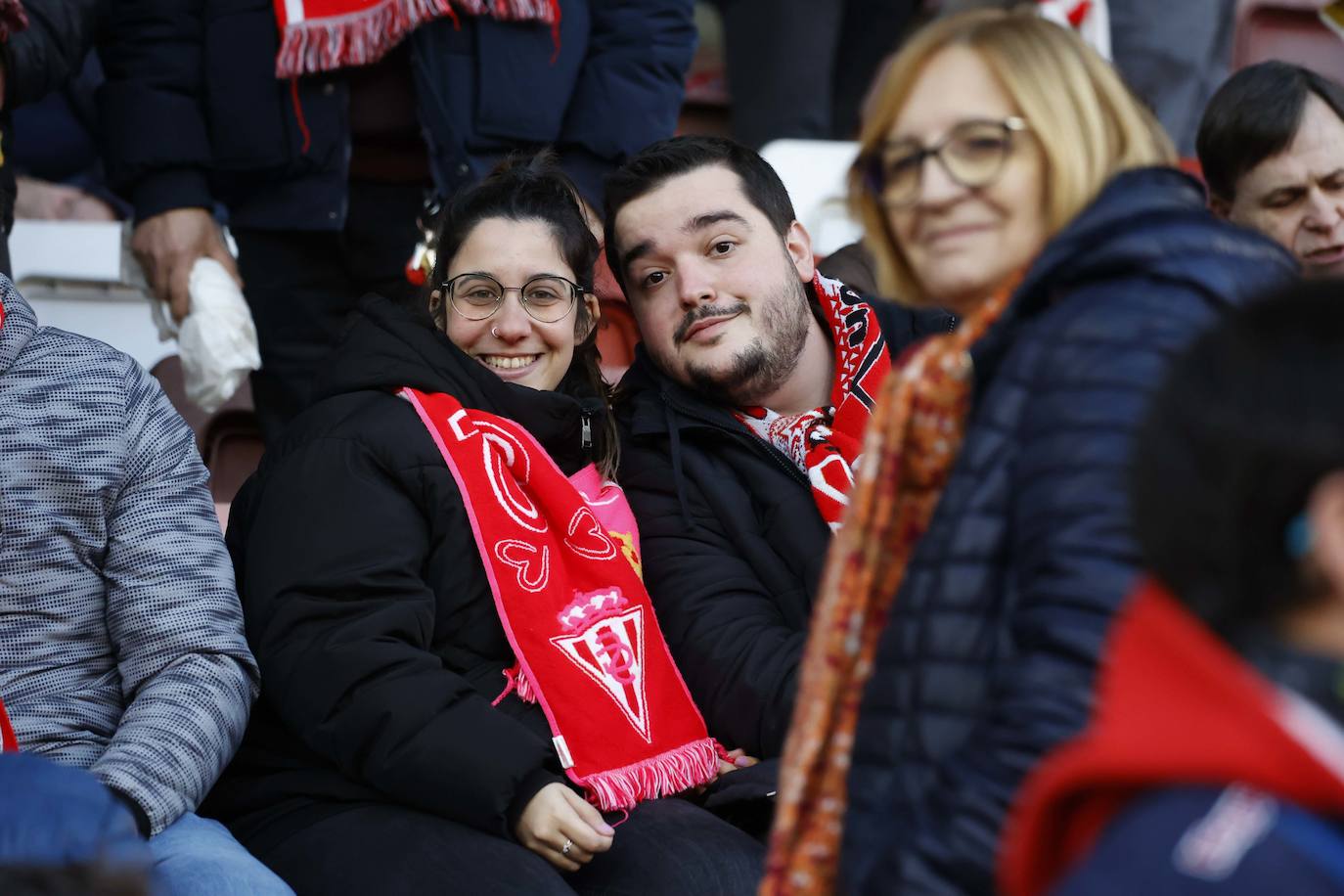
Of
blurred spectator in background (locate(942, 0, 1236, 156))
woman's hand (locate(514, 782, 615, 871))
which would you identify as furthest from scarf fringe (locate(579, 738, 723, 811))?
blurred spectator in background (locate(942, 0, 1236, 156))

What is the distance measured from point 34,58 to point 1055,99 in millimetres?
2048

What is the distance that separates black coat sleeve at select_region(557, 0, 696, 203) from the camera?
3.23 m

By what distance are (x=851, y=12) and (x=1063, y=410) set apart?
3.75 m

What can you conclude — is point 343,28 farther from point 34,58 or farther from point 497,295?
point 497,295

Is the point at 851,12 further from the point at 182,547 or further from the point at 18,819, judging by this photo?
the point at 18,819

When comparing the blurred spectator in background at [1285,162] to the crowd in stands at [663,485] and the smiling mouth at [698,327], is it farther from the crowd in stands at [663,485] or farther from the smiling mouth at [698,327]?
the smiling mouth at [698,327]

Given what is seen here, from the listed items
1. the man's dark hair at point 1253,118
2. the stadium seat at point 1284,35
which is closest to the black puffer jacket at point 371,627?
the man's dark hair at point 1253,118

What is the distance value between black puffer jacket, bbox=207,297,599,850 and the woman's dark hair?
0.97 ft

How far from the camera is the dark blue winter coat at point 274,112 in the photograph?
3086 millimetres

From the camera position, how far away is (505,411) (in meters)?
2.47

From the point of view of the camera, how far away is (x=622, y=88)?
3271mm

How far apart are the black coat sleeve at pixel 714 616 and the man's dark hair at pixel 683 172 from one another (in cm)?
47

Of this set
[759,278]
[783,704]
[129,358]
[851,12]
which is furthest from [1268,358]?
[851,12]

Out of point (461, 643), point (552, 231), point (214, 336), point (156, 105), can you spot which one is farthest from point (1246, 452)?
point (156, 105)
